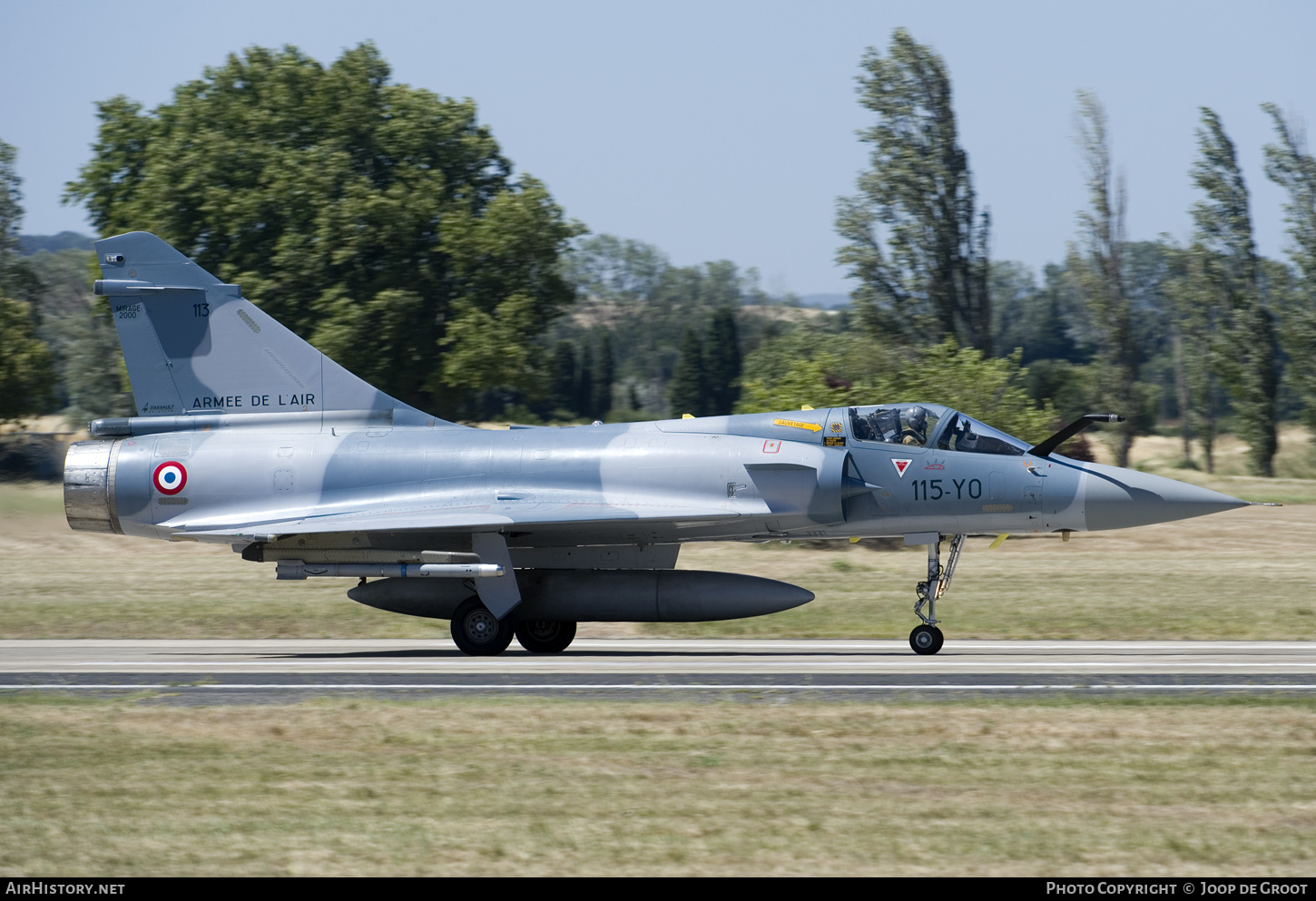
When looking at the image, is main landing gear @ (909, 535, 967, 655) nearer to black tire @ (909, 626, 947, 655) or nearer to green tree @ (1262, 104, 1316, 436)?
black tire @ (909, 626, 947, 655)

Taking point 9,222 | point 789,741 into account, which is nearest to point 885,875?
point 789,741

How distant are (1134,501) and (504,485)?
7.24 m

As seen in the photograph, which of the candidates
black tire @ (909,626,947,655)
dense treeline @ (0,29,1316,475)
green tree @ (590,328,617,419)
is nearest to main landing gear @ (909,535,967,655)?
black tire @ (909,626,947,655)

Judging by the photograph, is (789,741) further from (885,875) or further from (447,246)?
(447,246)

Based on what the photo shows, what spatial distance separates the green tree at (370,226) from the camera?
36.5 m

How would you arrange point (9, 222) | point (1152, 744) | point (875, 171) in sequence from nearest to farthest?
1. point (1152, 744)
2. point (875, 171)
3. point (9, 222)

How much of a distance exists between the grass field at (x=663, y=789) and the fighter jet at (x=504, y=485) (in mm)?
4554

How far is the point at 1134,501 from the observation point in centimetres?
1488

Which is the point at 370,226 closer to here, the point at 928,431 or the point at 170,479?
the point at 170,479

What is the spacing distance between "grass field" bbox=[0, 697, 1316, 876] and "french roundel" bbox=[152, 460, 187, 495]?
5.57 metres

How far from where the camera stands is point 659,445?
15.8 meters

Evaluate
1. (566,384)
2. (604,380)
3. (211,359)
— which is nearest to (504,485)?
(211,359)

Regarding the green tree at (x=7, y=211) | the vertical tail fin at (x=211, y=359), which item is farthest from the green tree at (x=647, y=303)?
the vertical tail fin at (x=211, y=359)

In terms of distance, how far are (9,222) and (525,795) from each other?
60.8 m
